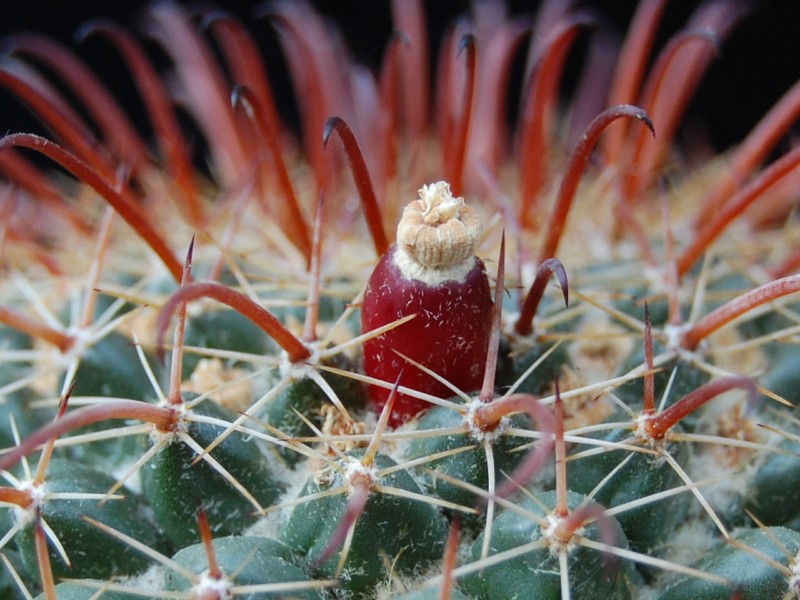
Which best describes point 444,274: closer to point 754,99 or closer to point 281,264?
point 281,264

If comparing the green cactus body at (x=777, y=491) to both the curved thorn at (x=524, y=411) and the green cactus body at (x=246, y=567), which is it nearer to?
the curved thorn at (x=524, y=411)

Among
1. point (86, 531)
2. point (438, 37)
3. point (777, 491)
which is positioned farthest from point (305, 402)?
point (438, 37)

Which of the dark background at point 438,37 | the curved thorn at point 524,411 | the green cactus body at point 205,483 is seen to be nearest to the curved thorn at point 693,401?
the curved thorn at point 524,411

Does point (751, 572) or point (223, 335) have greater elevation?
point (223, 335)

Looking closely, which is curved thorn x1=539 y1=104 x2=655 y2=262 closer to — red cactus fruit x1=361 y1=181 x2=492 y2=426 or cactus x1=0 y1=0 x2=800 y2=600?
cactus x1=0 y1=0 x2=800 y2=600

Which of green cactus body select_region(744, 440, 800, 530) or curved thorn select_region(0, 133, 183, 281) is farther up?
curved thorn select_region(0, 133, 183, 281)

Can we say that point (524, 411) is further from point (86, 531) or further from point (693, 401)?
point (86, 531)

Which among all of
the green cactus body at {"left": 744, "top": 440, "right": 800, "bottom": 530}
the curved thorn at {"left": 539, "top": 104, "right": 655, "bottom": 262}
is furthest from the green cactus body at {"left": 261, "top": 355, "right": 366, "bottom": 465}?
the green cactus body at {"left": 744, "top": 440, "right": 800, "bottom": 530}
